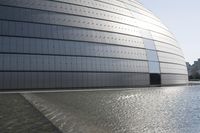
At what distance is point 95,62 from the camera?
4494 cm

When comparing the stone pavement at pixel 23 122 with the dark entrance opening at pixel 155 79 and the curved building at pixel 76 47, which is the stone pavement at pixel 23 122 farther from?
the dark entrance opening at pixel 155 79

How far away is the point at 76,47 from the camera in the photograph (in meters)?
43.7

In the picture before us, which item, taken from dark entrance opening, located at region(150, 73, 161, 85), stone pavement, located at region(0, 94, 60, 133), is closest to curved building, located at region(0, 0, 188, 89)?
dark entrance opening, located at region(150, 73, 161, 85)

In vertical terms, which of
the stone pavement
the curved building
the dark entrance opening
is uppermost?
the curved building

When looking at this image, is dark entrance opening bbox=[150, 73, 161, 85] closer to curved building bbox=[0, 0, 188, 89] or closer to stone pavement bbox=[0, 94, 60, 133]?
curved building bbox=[0, 0, 188, 89]

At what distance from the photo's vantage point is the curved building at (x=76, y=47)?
1531 inches

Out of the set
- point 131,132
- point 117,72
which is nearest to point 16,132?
point 131,132

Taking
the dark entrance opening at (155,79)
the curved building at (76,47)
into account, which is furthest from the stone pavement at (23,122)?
the dark entrance opening at (155,79)

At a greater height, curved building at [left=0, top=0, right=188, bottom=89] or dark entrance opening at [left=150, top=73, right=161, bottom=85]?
curved building at [left=0, top=0, right=188, bottom=89]

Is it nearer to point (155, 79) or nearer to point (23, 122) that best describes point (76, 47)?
point (155, 79)

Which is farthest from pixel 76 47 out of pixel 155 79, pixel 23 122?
pixel 23 122

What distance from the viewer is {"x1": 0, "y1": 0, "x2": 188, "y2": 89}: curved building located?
128 feet

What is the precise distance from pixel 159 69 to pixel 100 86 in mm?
14593

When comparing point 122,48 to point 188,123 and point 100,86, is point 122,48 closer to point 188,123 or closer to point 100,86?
point 100,86
